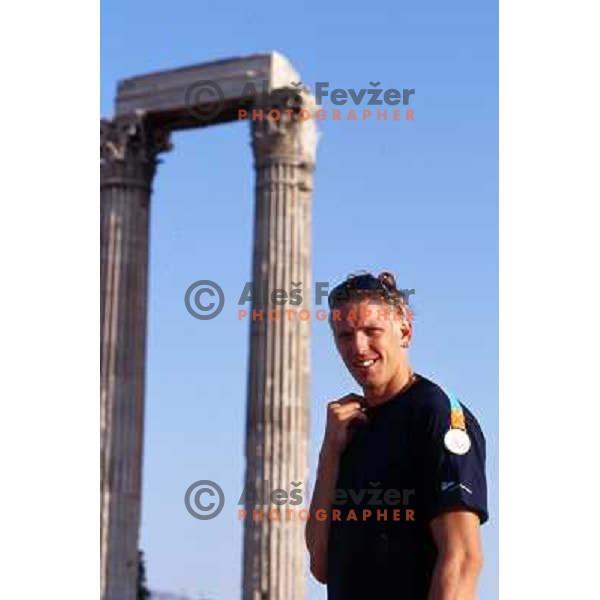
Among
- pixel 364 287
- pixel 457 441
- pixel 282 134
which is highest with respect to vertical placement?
pixel 282 134

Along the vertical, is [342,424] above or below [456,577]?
above

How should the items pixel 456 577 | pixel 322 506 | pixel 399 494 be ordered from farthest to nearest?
pixel 322 506, pixel 399 494, pixel 456 577

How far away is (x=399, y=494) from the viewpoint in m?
5.26

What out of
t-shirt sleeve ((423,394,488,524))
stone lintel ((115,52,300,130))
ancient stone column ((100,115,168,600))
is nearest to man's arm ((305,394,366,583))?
t-shirt sleeve ((423,394,488,524))

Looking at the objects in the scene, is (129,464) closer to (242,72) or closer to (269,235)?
(269,235)

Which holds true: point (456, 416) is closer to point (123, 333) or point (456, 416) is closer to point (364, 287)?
point (364, 287)

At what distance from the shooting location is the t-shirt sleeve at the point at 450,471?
507 centimetres

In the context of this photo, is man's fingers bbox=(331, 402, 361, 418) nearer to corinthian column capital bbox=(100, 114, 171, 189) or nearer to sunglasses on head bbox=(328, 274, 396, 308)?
sunglasses on head bbox=(328, 274, 396, 308)

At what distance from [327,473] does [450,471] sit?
63cm

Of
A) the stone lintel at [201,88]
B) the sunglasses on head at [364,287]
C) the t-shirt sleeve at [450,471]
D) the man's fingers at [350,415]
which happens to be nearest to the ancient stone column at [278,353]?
the stone lintel at [201,88]

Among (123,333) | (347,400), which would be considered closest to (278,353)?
(123,333)

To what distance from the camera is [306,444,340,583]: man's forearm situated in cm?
552
